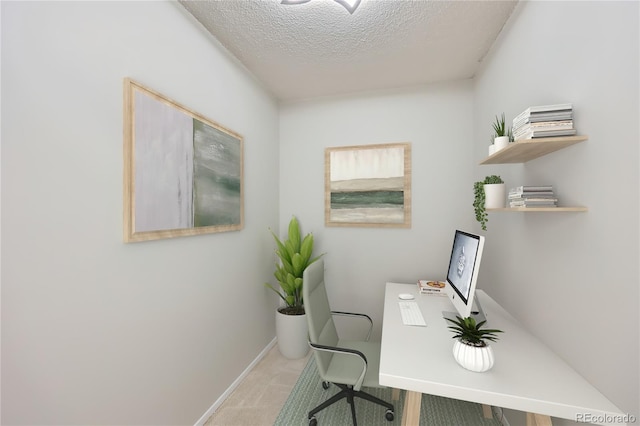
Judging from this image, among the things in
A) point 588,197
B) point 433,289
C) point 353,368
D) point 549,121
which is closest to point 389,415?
point 353,368

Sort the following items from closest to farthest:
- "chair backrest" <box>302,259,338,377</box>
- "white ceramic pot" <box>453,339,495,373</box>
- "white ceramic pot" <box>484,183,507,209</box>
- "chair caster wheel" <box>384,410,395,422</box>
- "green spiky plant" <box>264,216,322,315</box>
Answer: "white ceramic pot" <box>453,339,495,373</box> → "white ceramic pot" <box>484,183,507,209</box> → "chair backrest" <box>302,259,338,377</box> → "chair caster wheel" <box>384,410,395,422</box> → "green spiky plant" <box>264,216,322,315</box>

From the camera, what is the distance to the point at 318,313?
6.45ft

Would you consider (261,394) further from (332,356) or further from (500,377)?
(500,377)

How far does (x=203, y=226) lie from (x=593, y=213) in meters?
2.21

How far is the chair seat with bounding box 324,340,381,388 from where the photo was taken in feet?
5.62

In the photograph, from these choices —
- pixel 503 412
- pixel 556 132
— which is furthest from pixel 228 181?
pixel 503 412

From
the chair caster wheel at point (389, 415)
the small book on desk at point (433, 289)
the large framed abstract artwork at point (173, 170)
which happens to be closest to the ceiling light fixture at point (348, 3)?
the large framed abstract artwork at point (173, 170)

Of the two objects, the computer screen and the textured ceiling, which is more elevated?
the textured ceiling

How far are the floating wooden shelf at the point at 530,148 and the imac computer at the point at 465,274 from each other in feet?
1.62

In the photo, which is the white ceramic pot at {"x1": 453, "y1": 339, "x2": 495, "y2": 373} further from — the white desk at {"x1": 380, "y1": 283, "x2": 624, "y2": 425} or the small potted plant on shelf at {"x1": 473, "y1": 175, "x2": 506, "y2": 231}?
the small potted plant on shelf at {"x1": 473, "y1": 175, "x2": 506, "y2": 231}

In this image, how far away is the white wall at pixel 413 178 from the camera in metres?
2.86

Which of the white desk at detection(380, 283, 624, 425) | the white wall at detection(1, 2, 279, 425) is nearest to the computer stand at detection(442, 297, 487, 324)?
the white desk at detection(380, 283, 624, 425)

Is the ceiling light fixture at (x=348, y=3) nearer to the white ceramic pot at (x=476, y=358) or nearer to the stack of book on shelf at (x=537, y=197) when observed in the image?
the stack of book on shelf at (x=537, y=197)

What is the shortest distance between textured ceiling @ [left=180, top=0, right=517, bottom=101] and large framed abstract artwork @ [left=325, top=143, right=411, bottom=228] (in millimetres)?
760
